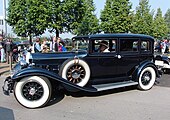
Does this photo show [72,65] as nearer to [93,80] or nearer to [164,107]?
[93,80]

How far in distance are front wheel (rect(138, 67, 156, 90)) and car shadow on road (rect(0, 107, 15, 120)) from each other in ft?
11.9

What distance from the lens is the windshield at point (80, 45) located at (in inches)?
242

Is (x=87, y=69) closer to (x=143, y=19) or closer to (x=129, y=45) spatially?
(x=129, y=45)

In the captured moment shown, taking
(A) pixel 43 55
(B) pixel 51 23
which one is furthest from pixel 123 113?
(B) pixel 51 23

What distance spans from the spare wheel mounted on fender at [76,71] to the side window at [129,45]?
4.17 feet

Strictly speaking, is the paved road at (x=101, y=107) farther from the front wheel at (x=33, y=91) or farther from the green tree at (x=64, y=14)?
the green tree at (x=64, y=14)

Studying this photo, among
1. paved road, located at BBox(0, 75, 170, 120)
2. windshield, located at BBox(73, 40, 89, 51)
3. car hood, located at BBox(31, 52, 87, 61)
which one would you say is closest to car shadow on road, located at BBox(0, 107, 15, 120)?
paved road, located at BBox(0, 75, 170, 120)

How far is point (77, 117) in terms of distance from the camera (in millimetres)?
4613

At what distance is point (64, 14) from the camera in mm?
19266

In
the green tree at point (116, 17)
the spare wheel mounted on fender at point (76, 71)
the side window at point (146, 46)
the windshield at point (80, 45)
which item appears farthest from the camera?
the green tree at point (116, 17)

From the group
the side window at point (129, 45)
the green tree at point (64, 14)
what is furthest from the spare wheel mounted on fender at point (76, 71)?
the green tree at point (64, 14)

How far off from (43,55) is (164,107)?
3125 mm

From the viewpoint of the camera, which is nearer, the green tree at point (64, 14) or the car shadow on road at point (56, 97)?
the car shadow on road at point (56, 97)

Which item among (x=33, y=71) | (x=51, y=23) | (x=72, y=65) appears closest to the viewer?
(x=33, y=71)
